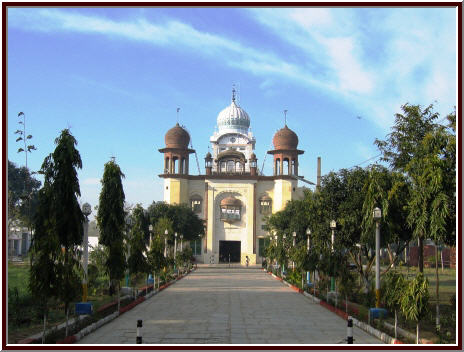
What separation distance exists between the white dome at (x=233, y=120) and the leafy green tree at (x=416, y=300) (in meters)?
70.8

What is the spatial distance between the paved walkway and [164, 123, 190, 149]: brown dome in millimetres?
46860

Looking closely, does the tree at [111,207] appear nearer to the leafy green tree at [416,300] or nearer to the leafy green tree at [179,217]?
the leafy green tree at [416,300]

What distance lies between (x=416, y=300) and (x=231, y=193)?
5813 cm

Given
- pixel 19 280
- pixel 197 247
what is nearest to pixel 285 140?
pixel 197 247

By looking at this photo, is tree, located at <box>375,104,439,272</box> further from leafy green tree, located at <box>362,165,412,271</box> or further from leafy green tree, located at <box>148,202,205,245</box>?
leafy green tree, located at <box>148,202,205,245</box>

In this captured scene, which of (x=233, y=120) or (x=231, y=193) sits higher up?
(x=233, y=120)

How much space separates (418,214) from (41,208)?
32.0ft

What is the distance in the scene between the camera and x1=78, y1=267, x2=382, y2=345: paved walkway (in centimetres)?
1350

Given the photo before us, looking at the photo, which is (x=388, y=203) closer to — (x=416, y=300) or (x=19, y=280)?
(x=416, y=300)

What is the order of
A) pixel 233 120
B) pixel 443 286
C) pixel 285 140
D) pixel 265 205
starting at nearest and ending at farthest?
pixel 443 286 < pixel 265 205 < pixel 285 140 < pixel 233 120

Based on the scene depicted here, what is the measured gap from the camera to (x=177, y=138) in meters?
71.1

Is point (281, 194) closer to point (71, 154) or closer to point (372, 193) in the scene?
point (372, 193)

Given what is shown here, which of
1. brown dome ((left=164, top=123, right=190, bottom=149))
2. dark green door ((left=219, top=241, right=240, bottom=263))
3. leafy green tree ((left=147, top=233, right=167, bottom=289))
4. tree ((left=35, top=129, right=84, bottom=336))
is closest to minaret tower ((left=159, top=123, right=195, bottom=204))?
brown dome ((left=164, top=123, right=190, bottom=149))

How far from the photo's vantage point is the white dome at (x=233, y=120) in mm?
82875
